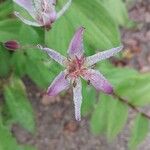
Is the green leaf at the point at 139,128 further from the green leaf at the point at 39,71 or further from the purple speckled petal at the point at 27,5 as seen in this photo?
the purple speckled petal at the point at 27,5

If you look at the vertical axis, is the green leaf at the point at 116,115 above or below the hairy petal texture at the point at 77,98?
below

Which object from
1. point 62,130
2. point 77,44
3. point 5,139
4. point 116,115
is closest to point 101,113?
point 116,115

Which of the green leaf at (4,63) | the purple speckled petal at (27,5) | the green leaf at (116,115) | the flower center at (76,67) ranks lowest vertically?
the green leaf at (116,115)

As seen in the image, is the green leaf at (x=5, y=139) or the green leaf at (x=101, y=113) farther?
the green leaf at (x=101, y=113)

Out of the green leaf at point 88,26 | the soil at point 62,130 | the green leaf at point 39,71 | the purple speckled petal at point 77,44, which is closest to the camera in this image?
the purple speckled petal at point 77,44

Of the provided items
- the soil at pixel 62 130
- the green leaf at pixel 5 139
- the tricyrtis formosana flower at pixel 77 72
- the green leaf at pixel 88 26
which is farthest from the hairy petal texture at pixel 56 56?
the soil at pixel 62 130

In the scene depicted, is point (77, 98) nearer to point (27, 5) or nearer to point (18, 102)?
point (27, 5)
